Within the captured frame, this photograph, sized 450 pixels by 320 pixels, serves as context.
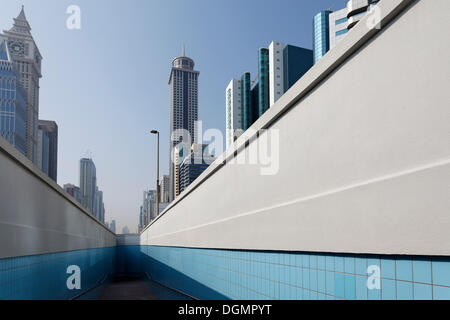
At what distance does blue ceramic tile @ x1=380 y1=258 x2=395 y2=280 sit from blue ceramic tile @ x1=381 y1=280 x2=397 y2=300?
0.05 m

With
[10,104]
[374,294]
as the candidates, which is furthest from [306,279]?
[10,104]

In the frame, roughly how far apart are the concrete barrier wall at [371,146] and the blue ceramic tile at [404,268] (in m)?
0.09

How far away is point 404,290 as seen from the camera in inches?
138

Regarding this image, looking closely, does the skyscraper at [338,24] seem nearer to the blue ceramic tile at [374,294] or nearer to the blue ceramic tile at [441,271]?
the blue ceramic tile at [374,294]

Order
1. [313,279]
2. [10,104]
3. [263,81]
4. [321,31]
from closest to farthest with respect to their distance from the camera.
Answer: [313,279], [263,81], [321,31], [10,104]

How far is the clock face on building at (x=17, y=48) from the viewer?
17425 centimetres

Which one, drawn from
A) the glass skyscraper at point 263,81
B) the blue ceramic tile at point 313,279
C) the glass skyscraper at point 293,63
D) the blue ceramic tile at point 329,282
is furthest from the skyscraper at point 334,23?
the blue ceramic tile at point 329,282

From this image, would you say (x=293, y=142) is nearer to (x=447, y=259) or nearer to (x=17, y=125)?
(x=447, y=259)

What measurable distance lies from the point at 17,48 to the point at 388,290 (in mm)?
203286

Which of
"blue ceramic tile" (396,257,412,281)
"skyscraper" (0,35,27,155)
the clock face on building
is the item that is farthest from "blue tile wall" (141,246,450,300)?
the clock face on building

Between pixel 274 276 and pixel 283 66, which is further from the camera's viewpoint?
pixel 283 66

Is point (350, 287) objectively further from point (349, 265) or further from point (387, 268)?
A: point (387, 268)
